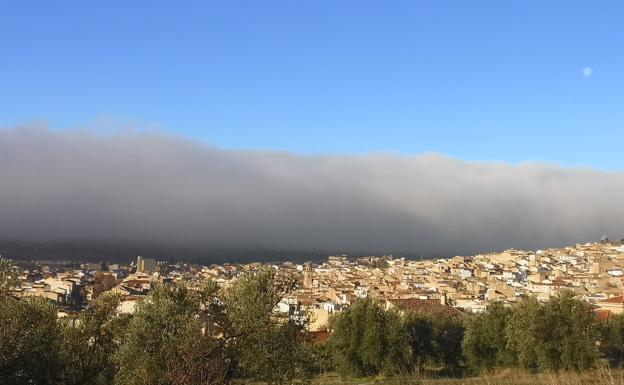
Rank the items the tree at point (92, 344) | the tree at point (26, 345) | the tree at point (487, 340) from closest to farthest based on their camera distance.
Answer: the tree at point (26, 345) < the tree at point (92, 344) < the tree at point (487, 340)

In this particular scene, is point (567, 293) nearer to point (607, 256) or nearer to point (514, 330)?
point (514, 330)

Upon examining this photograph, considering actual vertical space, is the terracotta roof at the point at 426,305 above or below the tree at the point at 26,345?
below

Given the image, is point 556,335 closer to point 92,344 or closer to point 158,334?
point 158,334

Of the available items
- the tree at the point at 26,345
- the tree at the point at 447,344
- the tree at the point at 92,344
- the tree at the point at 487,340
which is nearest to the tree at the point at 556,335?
the tree at the point at 487,340

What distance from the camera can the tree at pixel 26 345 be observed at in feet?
55.2

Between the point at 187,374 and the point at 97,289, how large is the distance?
89.9 m

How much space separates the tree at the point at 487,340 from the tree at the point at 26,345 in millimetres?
32615

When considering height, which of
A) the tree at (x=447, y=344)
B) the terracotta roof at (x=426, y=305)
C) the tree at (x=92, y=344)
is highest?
the tree at (x=92, y=344)

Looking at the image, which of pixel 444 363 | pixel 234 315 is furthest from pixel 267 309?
pixel 444 363

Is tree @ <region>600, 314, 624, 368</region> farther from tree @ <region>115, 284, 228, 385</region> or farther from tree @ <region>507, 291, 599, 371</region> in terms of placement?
tree @ <region>115, 284, 228, 385</region>

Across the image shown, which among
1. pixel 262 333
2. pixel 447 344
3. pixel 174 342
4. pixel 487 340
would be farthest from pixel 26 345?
pixel 447 344

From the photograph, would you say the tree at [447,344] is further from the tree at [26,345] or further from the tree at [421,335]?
the tree at [26,345]

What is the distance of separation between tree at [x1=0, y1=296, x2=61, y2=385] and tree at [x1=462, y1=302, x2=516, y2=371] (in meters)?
32.6

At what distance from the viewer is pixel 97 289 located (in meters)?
94.8
